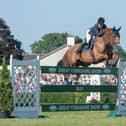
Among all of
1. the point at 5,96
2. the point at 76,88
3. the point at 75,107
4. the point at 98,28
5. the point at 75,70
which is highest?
the point at 98,28

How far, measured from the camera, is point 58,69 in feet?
48.7

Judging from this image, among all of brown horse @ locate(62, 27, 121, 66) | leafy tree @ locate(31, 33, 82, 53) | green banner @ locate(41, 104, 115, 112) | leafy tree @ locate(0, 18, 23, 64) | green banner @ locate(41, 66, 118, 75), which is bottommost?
green banner @ locate(41, 104, 115, 112)

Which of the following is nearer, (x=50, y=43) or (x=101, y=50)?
(x=101, y=50)

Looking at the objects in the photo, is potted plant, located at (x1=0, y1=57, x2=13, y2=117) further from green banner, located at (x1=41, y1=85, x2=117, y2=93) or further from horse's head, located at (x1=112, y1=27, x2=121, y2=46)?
horse's head, located at (x1=112, y1=27, x2=121, y2=46)

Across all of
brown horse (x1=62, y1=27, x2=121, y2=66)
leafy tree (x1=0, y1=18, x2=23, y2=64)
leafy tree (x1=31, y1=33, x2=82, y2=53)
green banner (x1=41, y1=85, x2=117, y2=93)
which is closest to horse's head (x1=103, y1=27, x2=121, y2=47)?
brown horse (x1=62, y1=27, x2=121, y2=66)

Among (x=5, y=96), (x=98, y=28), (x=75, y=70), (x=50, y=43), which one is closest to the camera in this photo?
(x=5, y=96)

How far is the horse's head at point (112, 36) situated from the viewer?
72.6 feet

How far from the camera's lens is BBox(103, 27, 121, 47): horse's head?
2214cm

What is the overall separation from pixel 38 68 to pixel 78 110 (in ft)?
6.29

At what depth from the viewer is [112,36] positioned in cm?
2234

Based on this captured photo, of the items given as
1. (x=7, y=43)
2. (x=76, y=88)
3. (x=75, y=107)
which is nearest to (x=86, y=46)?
(x=76, y=88)

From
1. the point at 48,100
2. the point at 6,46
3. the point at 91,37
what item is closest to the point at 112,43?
the point at 91,37

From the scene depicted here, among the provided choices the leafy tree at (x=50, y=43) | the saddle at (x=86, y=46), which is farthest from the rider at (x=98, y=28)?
the leafy tree at (x=50, y=43)

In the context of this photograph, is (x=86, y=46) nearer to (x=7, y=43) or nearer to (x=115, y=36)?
(x=115, y=36)
